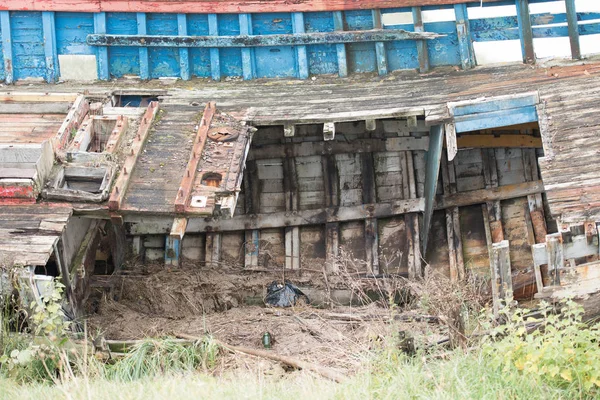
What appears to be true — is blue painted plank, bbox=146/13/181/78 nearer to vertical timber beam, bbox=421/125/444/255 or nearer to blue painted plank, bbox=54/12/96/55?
blue painted plank, bbox=54/12/96/55

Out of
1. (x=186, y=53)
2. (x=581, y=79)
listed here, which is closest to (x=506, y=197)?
(x=581, y=79)

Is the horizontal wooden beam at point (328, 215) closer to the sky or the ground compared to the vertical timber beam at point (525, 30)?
closer to the ground

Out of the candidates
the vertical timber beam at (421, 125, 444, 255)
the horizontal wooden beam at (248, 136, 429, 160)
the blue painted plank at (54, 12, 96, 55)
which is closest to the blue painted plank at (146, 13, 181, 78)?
the blue painted plank at (54, 12, 96, 55)

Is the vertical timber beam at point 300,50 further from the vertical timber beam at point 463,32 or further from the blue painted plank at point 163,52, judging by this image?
the vertical timber beam at point 463,32

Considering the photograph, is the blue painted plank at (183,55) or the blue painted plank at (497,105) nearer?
the blue painted plank at (497,105)

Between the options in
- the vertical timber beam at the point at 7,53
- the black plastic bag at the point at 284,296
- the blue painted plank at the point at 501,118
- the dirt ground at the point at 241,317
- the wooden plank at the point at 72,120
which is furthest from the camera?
the vertical timber beam at the point at 7,53

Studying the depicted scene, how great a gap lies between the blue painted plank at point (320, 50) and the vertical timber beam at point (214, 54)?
109 cm

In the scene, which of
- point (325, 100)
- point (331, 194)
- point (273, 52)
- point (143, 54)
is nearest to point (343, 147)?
point (331, 194)

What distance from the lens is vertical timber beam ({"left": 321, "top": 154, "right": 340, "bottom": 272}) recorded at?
12.8 m

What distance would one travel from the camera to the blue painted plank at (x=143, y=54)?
13.1m

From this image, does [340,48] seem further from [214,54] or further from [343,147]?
[214,54]

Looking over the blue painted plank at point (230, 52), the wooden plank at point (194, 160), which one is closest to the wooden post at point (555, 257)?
the wooden plank at point (194, 160)

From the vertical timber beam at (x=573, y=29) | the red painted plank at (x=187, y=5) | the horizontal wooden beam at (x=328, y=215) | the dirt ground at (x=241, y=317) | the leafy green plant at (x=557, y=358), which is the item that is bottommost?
the leafy green plant at (x=557, y=358)

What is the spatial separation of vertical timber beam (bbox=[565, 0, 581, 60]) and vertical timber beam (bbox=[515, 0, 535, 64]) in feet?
1.48
